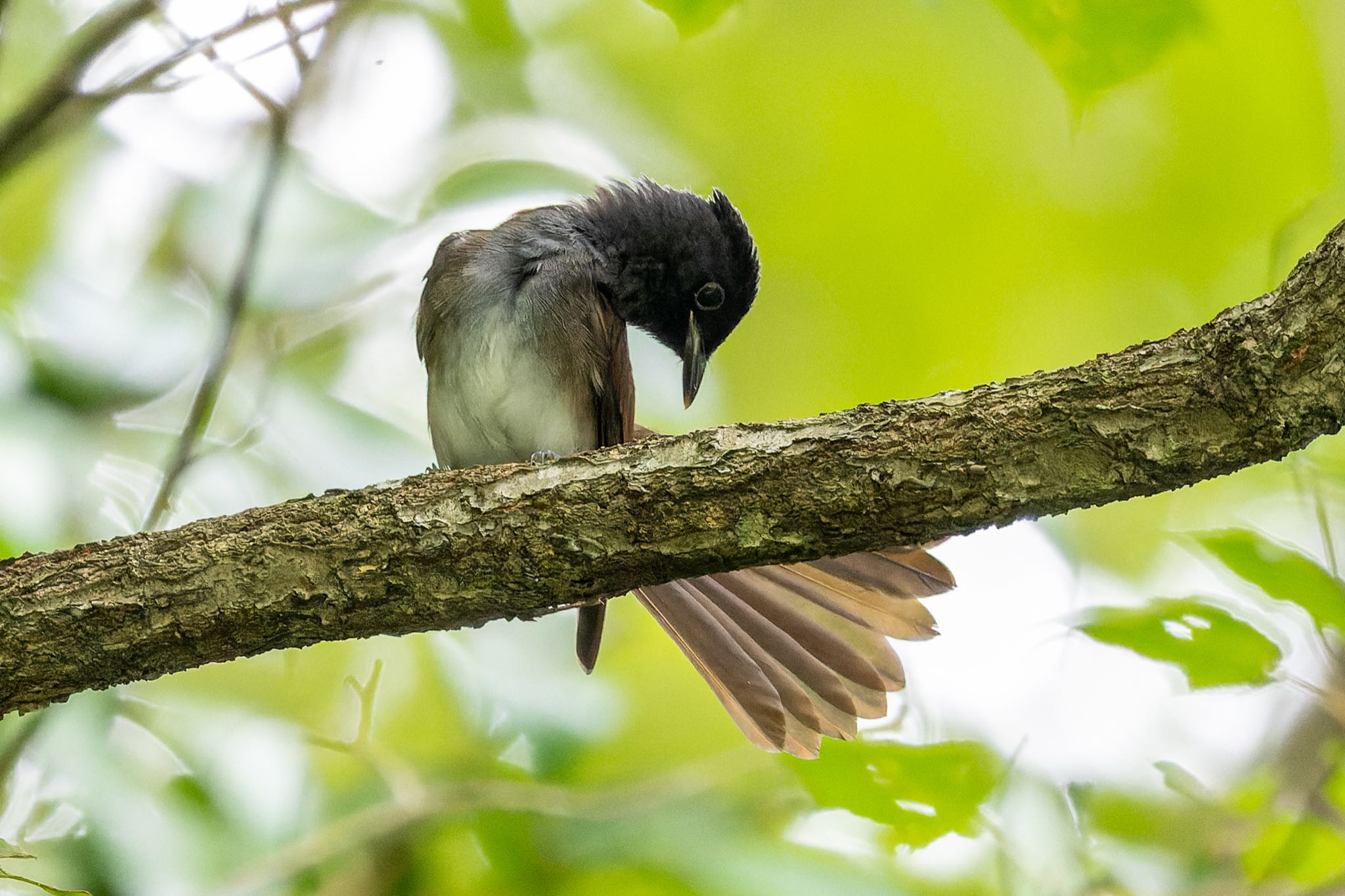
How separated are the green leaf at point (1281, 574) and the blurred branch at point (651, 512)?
282 millimetres

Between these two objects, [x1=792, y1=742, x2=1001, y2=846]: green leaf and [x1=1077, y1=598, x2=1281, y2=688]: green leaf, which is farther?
[x1=792, y1=742, x2=1001, y2=846]: green leaf

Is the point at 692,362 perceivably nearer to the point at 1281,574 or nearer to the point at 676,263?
the point at 676,263

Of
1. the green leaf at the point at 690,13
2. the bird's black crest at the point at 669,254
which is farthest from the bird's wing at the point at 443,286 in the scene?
the green leaf at the point at 690,13

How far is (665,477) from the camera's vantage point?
7.02 ft

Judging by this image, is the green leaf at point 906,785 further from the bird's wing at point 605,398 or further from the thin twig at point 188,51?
the thin twig at point 188,51

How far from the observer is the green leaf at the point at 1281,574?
2.16 meters

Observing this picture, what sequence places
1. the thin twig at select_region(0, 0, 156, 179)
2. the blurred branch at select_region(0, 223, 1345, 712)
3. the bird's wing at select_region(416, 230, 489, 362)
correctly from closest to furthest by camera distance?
1. the blurred branch at select_region(0, 223, 1345, 712)
2. the thin twig at select_region(0, 0, 156, 179)
3. the bird's wing at select_region(416, 230, 489, 362)

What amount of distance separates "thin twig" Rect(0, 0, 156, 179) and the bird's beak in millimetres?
1852

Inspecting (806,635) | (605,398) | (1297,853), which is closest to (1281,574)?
(1297,853)

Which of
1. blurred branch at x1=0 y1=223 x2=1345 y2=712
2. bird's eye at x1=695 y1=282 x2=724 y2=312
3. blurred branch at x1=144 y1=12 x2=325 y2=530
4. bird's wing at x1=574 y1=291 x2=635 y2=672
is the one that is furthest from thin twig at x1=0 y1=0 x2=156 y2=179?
bird's eye at x1=695 y1=282 x2=724 y2=312

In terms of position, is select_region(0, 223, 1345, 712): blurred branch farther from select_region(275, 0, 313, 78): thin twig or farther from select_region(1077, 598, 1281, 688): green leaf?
select_region(275, 0, 313, 78): thin twig

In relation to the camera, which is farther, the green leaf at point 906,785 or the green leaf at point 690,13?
the green leaf at point 690,13

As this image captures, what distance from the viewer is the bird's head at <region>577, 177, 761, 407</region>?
3895 millimetres

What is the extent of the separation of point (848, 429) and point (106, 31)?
6.47ft
